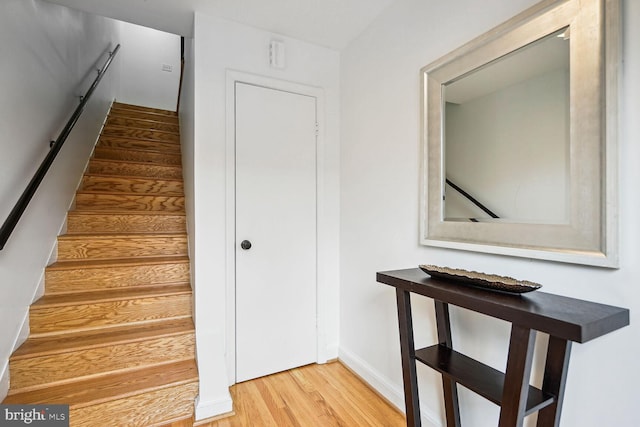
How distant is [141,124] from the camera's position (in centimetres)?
366

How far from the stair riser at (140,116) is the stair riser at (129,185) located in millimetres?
1394

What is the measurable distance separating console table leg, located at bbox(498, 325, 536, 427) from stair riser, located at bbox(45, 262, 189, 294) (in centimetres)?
213

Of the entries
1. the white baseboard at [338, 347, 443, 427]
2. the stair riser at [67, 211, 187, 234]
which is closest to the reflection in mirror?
the white baseboard at [338, 347, 443, 427]

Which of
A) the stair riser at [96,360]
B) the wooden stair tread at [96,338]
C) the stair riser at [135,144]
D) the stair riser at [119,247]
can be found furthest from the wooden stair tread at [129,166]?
the stair riser at [96,360]

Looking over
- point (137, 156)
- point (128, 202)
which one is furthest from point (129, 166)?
point (128, 202)

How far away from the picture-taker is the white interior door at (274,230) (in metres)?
2.00

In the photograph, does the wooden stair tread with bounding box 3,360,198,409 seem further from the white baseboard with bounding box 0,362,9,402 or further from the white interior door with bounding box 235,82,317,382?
the white interior door with bounding box 235,82,317,382

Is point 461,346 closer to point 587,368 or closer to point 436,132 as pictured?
point 587,368

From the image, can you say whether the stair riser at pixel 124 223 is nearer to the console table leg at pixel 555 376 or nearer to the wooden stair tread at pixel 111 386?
the wooden stair tread at pixel 111 386

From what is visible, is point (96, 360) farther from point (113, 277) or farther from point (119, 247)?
point (119, 247)

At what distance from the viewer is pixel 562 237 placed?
0.99m

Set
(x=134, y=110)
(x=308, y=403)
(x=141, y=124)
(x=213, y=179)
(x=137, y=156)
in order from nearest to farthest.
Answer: (x=308, y=403) < (x=213, y=179) < (x=137, y=156) < (x=141, y=124) < (x=134, y=110)

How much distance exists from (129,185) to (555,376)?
3.26 meters

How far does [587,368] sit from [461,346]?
47 centimetres
